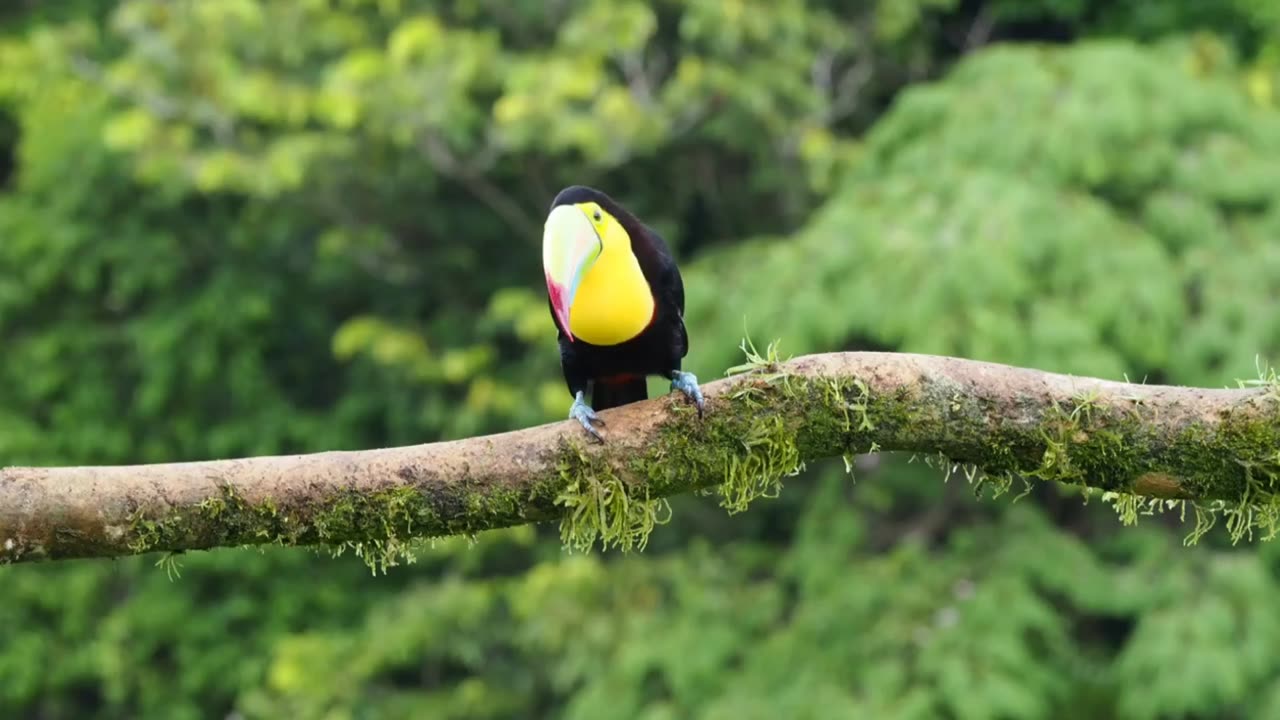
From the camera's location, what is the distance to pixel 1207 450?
2203 mm

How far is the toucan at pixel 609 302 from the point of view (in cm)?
253

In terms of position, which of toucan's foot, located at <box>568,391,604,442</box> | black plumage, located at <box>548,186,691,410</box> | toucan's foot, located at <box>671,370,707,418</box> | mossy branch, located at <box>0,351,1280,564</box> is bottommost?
mossy branch, located at <box>0,351,1280,564</box>

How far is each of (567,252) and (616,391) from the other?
57 centimetres

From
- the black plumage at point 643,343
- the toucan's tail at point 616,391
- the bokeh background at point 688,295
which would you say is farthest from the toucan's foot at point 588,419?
the bokeh background at point 688,295

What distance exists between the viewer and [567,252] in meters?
2.52

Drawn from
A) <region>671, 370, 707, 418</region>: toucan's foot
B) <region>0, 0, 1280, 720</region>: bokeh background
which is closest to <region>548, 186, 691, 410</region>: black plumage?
<region>671, 370, 707, 418</region>: toucan's foot

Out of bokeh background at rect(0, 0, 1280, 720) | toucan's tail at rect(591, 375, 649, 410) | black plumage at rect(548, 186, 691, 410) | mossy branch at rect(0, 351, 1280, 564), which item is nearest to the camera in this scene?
mossy branch at rect(0, 351, 1280, 564)

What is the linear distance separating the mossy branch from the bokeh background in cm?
256

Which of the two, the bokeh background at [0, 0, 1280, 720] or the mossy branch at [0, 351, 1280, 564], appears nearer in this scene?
the mossy branch at [0, 351, 1280, 564]

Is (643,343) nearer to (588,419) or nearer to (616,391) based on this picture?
(616,391)

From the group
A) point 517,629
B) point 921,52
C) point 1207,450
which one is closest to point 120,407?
point 517,629

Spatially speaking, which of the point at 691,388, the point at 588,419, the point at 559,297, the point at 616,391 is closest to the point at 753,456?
the point at 691,388

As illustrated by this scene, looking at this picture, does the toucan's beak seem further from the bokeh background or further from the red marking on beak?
the bokeh background

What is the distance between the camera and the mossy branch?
216 cm
